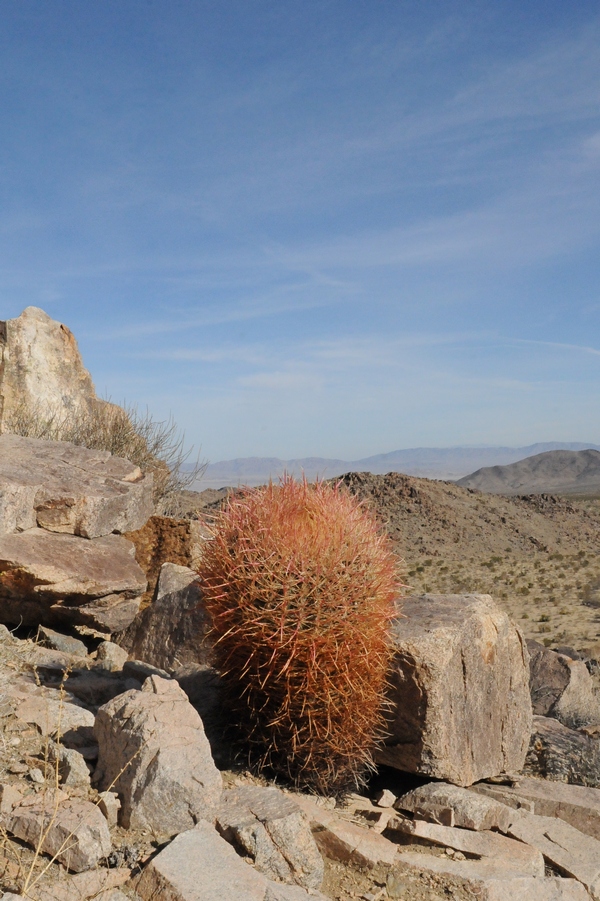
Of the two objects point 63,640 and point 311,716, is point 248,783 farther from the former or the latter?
point 63,640

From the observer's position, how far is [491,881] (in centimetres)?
427

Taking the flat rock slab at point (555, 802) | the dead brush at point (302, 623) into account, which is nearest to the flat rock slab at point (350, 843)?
the dead brush at point (302, 623)

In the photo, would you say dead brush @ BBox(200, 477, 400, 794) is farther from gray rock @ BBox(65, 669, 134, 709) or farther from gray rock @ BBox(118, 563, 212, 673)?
gray rock @ BBox(118, 563, 212, 673)

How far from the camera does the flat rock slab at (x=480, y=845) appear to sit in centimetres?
466

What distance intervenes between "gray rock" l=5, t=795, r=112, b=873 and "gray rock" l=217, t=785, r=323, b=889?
2.21 ft

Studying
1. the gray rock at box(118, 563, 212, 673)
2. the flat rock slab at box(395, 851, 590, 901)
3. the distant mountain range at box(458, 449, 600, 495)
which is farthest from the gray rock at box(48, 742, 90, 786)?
the distant mountain range at box(458, 449, 600, 495)

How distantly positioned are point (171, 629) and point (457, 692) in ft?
8.40

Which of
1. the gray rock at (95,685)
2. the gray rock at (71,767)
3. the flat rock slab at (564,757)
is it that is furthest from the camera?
the flat rock slab at (564,757)

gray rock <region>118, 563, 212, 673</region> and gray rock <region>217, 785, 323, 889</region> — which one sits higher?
gray rock <region>118, 563, 212, 673</region>

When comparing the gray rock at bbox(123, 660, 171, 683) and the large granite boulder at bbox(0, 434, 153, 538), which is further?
the large granite boulder at bbox(0, 434, 153, 538)

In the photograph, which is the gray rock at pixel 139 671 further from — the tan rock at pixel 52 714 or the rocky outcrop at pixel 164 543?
the rocky outcrop at pixel 164 543

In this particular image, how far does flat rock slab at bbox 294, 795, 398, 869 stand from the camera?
4312 mm

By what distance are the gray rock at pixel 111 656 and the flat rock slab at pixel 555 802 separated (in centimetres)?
307

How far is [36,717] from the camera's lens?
187 inches
